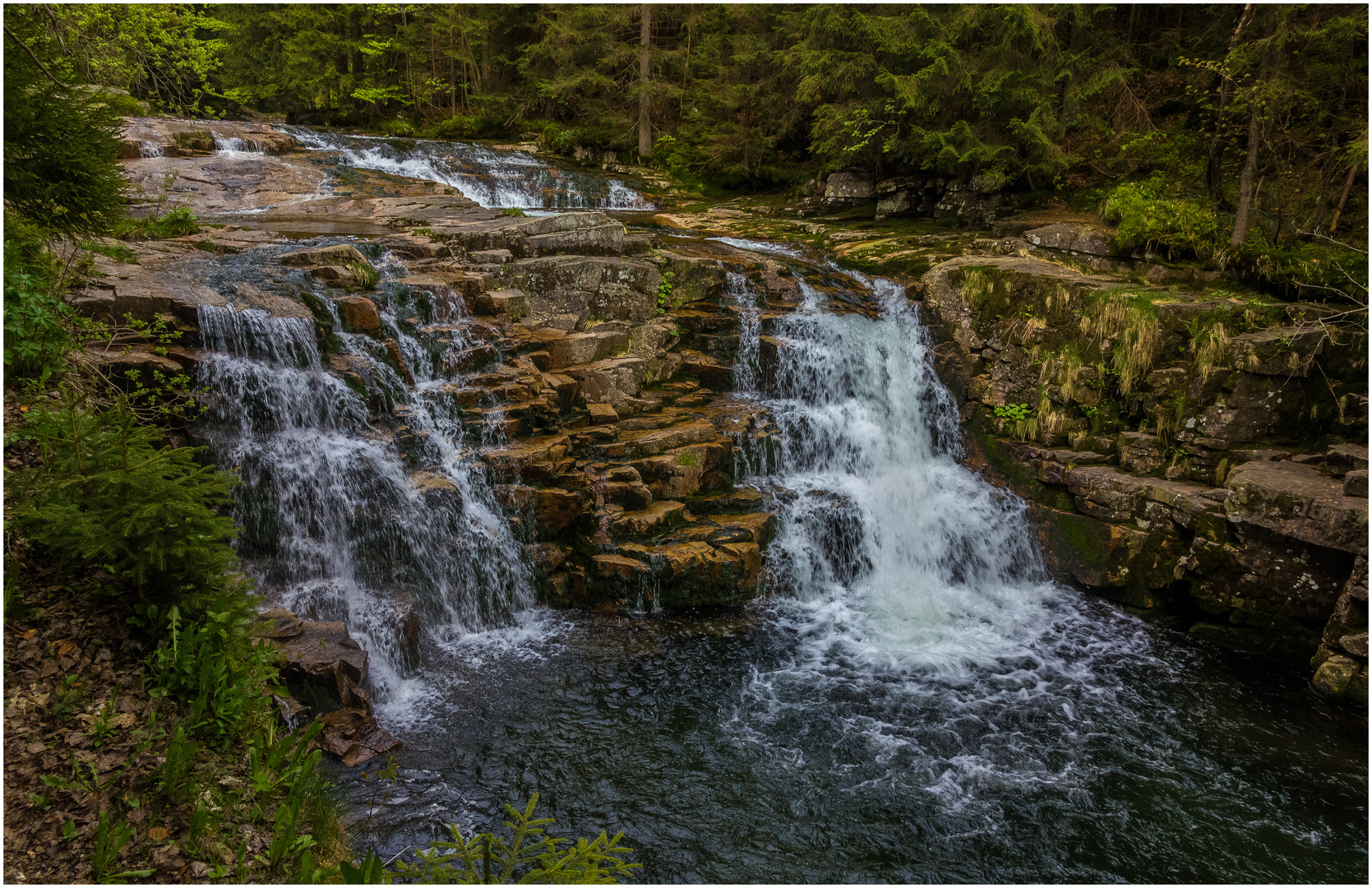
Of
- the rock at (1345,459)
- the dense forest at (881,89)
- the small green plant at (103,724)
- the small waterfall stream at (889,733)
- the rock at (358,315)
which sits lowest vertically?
the small waterfall stream at (889,733)

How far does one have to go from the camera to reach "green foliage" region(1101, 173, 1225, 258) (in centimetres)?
1152

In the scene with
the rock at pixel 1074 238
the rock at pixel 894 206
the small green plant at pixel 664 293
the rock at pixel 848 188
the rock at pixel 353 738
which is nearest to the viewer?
the rock at pixel 353 738

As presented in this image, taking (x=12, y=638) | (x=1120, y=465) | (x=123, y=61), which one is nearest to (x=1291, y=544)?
(x=1120, y=465)

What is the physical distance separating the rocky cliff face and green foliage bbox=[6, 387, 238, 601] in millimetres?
10230

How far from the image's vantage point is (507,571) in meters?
8.87

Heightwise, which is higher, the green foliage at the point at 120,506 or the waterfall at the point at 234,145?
the waterfall at the point at 234,145

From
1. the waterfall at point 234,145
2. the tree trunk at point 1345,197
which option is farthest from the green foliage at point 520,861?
the waterfall at point 234,145

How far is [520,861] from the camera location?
3.79m

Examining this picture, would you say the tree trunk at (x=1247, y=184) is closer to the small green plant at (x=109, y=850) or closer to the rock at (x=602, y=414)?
the rock at (x=602, y=414)

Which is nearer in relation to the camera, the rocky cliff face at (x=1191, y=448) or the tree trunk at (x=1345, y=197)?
the rocky cliff face at (x=1191, y=448)

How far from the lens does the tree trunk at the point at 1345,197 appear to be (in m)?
10.4

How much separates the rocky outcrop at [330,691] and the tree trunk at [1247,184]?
557 inches

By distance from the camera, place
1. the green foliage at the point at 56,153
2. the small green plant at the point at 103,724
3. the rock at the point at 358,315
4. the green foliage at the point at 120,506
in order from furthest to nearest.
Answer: the rock at the point at 358,315 < the green foliage at the point at 56,153 < the green foliage at the point at 120,506 < the small green plant at the point at 103,724

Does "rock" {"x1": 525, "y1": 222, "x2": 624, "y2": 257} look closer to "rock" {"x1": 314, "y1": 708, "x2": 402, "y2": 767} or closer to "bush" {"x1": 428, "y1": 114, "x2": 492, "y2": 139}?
"rock" {"x1": 314, "y1": 708, "x2": 402, "y2": 767}
